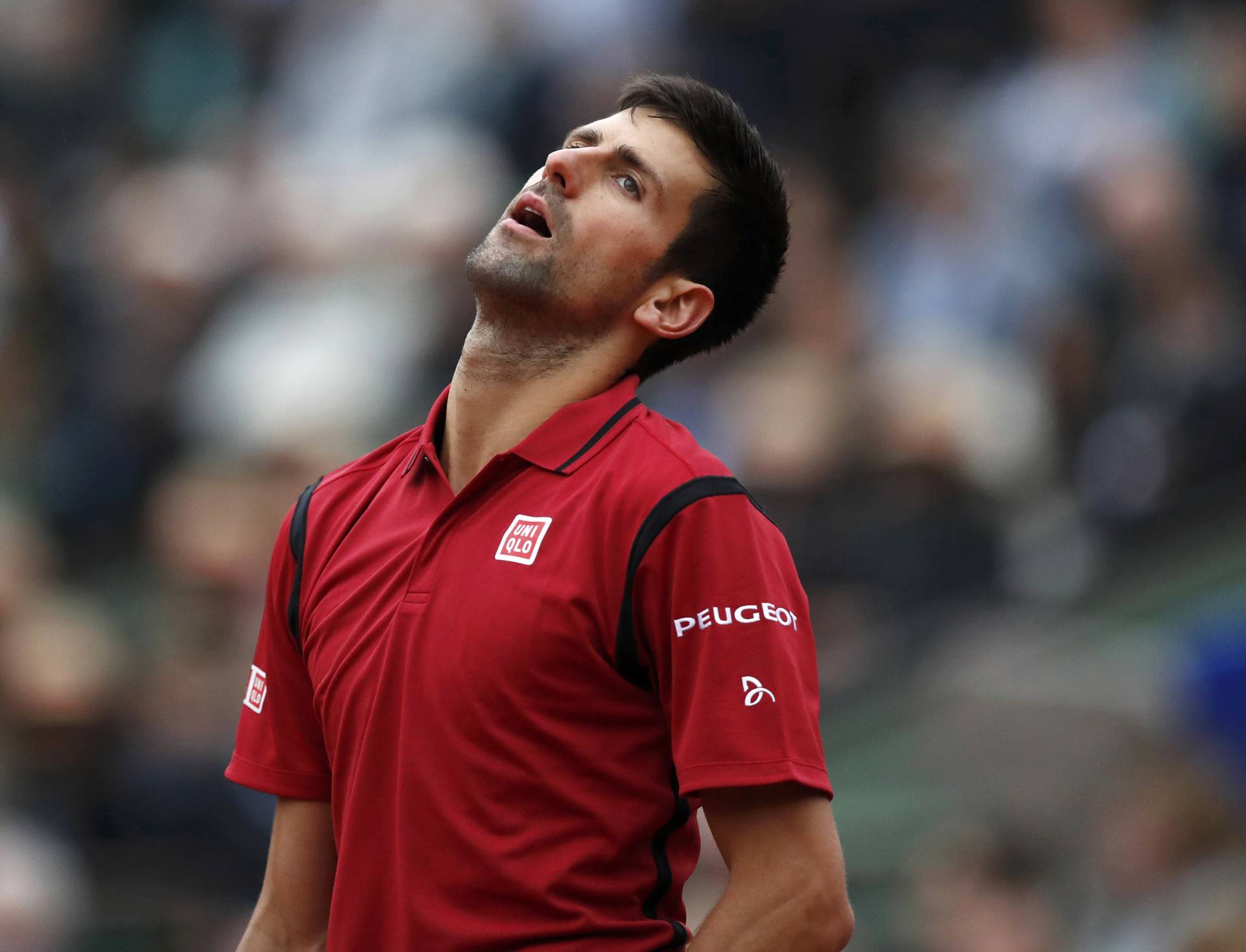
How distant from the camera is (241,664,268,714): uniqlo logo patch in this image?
3039 millimetres

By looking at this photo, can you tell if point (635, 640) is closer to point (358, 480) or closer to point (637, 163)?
point (358, 480)

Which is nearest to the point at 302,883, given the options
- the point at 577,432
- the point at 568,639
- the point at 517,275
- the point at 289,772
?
the point at 289,772

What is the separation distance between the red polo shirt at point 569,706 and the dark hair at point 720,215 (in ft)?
1.05

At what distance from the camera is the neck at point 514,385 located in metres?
2.89

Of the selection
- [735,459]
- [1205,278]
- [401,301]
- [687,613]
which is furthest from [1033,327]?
[687,613]

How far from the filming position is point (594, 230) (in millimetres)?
2887

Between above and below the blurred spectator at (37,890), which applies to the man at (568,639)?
above

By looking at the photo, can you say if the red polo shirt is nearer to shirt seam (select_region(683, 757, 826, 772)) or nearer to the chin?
shirt seam (select_region(683, 757, 826, 772))

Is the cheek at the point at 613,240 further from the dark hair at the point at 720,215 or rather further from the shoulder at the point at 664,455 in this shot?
the shoulder at the point at 664,455

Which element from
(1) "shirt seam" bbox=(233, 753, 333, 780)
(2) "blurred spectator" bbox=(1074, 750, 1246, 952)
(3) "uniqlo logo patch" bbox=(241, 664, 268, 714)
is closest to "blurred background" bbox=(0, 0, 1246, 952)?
(2) "blurred spectator" bbox=(1074, 750, 1246, 952)

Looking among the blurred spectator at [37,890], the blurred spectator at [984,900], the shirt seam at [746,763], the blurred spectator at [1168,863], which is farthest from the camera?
the blurred spectator at [37,890]

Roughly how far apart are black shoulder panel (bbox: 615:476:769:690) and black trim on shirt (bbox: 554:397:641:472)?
0.22 metres

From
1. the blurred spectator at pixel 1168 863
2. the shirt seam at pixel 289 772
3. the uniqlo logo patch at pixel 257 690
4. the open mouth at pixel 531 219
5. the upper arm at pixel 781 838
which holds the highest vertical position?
the open mouth at pixel 531 219

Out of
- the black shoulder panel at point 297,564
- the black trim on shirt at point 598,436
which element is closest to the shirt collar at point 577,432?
the black trim on shirt at point 598,436
